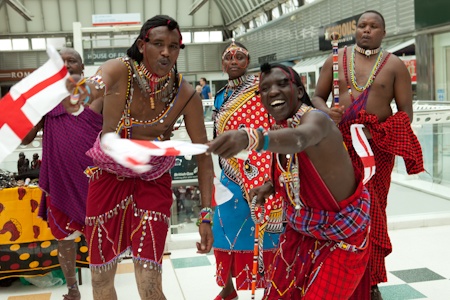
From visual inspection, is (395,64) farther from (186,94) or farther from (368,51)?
(186,94)

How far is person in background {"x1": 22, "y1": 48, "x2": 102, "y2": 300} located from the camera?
4.32 meters

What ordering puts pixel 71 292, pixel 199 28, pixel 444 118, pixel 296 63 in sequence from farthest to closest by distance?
pixel 199 28, pixel 296 63, pixel 444 118, pixel 71 292

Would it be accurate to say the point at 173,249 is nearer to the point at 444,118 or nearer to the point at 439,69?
the point at 444,118

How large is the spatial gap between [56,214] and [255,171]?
137cm

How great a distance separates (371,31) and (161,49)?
5.39 feet

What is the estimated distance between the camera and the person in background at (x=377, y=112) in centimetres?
413

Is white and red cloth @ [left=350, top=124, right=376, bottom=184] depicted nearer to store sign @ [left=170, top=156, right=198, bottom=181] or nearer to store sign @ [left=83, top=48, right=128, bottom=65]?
store sign @ [left=170, top=156, right=198, bottom=181]

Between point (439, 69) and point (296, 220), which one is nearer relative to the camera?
point (296, 220)

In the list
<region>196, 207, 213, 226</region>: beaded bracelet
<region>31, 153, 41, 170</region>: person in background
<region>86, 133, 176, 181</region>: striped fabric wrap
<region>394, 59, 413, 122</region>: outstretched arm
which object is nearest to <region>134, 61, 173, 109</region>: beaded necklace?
<region>86, 133, 176, 181</region>: striped fabric wrap

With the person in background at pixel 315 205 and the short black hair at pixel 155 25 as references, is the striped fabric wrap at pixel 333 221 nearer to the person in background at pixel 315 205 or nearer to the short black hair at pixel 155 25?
the person in background at pixel 315 205


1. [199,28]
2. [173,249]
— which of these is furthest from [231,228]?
[199,28]

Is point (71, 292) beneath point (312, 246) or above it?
beneath

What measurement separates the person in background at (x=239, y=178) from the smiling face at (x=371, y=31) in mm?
746

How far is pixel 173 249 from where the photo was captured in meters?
6.04
